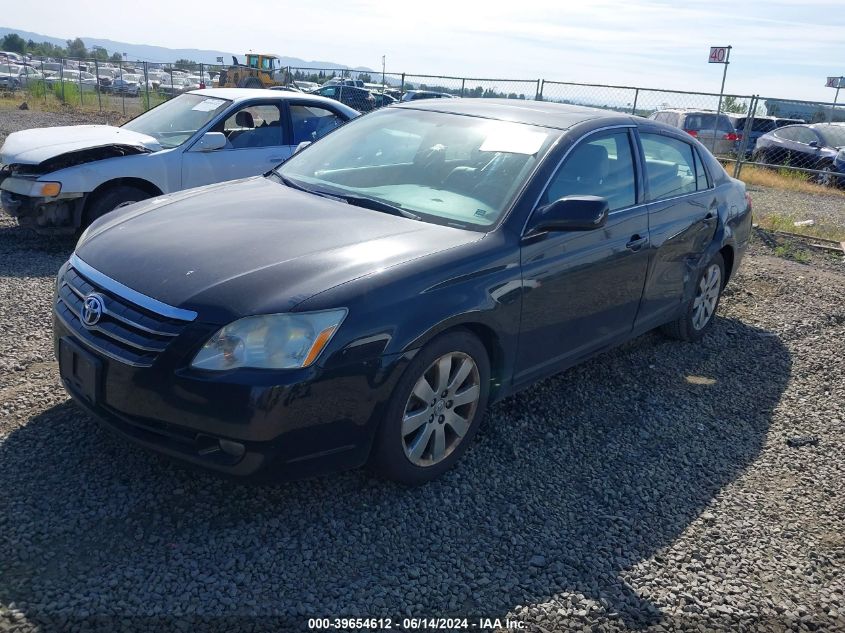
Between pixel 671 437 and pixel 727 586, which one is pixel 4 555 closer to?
pixel 727 586

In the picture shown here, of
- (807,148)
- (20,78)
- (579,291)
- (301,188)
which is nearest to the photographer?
(579,291)

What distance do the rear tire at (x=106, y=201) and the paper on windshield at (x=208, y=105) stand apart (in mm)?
1216

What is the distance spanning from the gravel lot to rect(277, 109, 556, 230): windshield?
1274 mm

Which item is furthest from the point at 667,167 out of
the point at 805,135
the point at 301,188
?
the point at 805,135

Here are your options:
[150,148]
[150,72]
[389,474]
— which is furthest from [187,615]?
[150,72]

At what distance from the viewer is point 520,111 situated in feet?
14.6

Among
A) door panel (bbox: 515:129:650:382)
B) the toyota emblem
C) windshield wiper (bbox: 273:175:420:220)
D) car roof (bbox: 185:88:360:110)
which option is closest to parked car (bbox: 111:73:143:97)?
car roof (bbox: 185:88:360:110)

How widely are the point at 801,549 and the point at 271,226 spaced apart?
2894 millimetres

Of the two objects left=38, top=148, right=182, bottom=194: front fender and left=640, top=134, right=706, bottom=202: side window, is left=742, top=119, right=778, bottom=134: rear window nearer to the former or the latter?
left=640, top=134, right=706, bottom=202: side window

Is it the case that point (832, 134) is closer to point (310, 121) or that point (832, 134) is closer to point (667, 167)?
point (310, 121)

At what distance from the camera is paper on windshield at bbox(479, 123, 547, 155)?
403 centimetres

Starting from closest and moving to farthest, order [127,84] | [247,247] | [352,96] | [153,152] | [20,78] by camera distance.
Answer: [247,247], [153,152], [352,96], [127,84], [20,78]

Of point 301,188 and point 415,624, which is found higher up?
point 301,188

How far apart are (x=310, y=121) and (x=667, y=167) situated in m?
4.30
